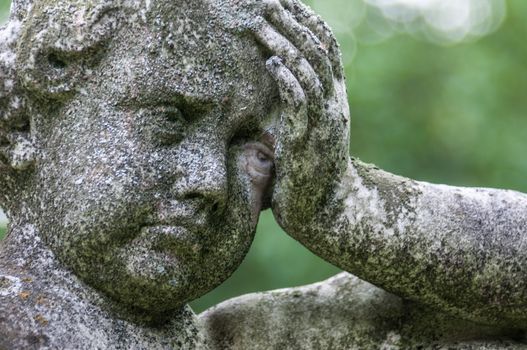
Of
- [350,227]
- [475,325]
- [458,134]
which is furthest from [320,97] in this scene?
[458,134]

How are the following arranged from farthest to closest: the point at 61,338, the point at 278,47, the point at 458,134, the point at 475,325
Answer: the point at 458,134 < the point at 475,325 < the point at 278,47 < the point at 61,338

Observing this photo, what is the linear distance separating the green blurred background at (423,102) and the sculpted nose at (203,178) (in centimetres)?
247

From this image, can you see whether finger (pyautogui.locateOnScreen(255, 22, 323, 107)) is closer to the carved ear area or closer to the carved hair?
the carved hair

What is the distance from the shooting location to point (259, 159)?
2250 mm

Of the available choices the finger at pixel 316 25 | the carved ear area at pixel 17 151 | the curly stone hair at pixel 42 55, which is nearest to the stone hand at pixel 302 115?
the finger at pixel 316 25

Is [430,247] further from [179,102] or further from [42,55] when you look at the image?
[42,55]

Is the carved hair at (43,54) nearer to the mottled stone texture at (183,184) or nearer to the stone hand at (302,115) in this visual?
the mottled stone texture at (183,184)

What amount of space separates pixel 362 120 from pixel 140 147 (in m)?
3.38

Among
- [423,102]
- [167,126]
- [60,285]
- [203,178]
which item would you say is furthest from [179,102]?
[423,102]

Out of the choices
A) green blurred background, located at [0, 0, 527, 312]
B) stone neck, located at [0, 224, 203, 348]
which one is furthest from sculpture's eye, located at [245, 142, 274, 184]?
green blurred background, located at [0, 0, 527, 312]

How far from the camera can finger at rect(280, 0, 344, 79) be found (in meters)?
2.23

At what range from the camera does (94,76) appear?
212cm

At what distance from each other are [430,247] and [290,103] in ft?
1.36

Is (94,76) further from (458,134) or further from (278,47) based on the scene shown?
(458,134)
